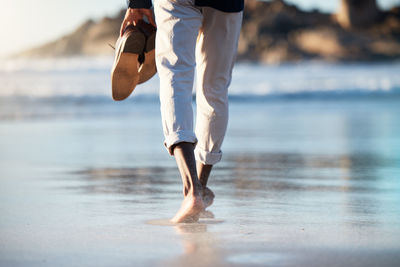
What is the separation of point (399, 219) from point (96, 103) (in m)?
8.76

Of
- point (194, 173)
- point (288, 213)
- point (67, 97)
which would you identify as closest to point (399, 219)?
point (288, 213)

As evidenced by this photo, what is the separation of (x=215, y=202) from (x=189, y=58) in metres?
0.70

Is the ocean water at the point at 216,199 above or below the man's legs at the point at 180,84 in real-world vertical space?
below

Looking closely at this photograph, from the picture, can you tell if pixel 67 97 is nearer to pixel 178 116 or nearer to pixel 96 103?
pixel 96 103

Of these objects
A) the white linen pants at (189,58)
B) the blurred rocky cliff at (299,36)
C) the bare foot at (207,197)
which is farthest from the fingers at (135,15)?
the blurred rocky cliff at (299,36)

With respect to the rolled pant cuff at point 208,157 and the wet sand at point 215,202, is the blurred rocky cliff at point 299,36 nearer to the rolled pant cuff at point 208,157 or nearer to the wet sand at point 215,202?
the wet sand at point 215,202

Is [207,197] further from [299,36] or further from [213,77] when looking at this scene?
[299,36]

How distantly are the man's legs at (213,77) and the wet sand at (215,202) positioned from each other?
220 mm

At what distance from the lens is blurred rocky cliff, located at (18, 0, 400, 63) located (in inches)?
2372

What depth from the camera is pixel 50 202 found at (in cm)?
287

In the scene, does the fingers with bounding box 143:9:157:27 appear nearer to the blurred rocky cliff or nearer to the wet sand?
the wet sand

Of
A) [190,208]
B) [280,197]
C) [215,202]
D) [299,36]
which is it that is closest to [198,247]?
[190,208]

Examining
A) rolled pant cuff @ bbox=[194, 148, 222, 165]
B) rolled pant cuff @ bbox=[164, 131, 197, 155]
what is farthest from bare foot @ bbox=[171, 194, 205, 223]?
rolled pant cuff @ bbox=[194, 148, 222, 165]

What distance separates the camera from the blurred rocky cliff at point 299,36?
2372 inches
